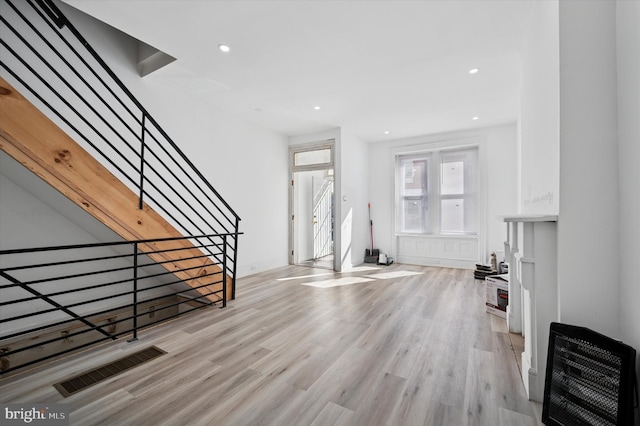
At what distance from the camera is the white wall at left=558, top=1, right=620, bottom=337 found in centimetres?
131

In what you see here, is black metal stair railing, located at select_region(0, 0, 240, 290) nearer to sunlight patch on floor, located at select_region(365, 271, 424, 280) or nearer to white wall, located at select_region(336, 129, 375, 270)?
sunlight patch on floor, located at select_region(365, 271, 424, 280)

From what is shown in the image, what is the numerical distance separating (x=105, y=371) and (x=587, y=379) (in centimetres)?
288

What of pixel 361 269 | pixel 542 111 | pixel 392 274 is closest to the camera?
pixel 542 111

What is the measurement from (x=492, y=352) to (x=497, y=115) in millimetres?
4052

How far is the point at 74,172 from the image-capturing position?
201 centimetres

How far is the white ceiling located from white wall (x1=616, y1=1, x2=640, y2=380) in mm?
1270

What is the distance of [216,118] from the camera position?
431 centimetres

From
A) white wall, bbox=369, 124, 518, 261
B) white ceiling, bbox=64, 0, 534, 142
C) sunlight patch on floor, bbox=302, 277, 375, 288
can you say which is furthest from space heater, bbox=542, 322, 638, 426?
white wall, bbox=369, 124, 518, 261

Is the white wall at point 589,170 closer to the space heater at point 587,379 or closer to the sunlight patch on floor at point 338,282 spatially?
the space heater at point 587,379

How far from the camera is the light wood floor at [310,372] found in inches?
59.8

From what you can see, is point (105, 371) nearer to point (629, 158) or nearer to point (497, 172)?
point (629, 158)

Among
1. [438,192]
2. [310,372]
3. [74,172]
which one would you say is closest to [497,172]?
[438,192]

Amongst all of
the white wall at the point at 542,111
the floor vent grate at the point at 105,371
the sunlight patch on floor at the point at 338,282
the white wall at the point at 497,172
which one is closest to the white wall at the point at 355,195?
the sunlight patch on floor at the point at 338,282

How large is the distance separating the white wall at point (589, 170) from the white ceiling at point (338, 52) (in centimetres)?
109
